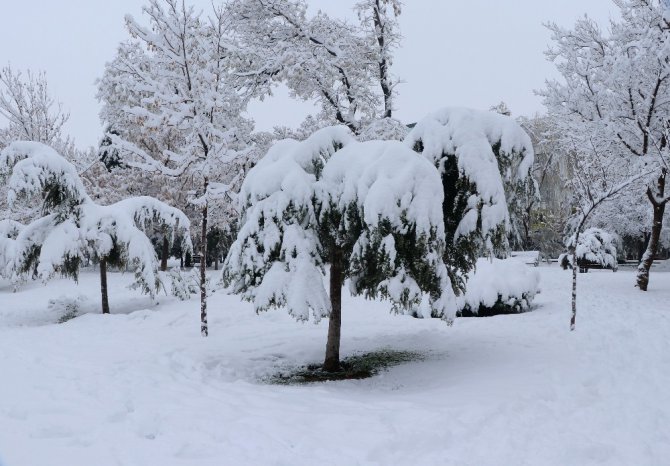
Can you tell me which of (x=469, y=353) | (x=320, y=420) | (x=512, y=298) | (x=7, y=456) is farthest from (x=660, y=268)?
(x=7, y=456)

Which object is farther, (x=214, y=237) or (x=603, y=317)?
(x=214, y=237)

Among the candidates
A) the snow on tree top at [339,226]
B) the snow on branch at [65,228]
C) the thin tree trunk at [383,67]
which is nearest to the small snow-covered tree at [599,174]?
the snow on tree top at [339,226]

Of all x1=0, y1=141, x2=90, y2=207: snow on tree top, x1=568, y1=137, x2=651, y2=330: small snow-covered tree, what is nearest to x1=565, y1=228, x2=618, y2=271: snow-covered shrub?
x1=568, y1=137, x2=651, y2=330: small snow-covered tree

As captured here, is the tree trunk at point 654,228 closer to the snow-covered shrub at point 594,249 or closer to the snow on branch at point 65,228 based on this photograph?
the snow-covered shrub at point 594,249

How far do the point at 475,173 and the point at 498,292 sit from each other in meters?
6.57

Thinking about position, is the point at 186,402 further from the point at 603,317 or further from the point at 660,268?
the point at 660,268

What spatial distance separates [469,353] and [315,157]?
432 centimetres

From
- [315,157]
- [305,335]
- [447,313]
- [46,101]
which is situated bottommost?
[305,335]

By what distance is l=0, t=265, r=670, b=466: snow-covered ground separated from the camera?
413 cm

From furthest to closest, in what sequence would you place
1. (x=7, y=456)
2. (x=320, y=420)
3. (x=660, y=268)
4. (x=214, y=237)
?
1. (x=214, y=237)
2. (x=660, y=268)
3. (x=320, y=420)
4. (x=7, y=456)

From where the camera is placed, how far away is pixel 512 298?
1264cm

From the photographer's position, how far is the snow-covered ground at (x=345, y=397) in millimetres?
4129

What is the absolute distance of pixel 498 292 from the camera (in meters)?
12.6

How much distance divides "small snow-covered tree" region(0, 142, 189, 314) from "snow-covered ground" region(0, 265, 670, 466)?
7.94 feet
